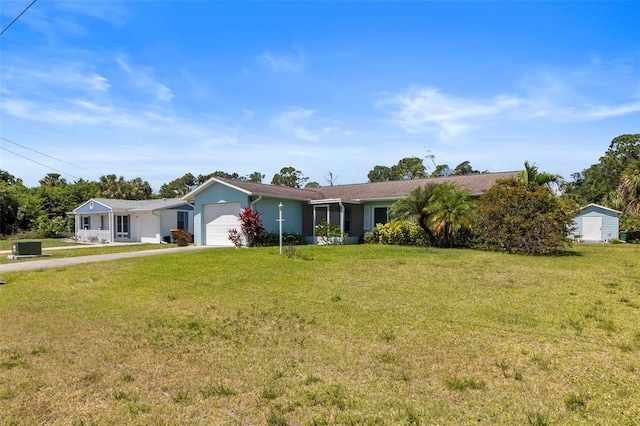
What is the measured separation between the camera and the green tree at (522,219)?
13977mm

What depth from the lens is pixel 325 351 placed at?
4.61 m

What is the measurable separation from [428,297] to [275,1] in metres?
8.68

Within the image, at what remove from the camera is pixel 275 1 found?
9.86 meters

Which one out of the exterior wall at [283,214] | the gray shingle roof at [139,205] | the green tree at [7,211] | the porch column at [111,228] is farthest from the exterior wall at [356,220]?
the green tree at [7,211]

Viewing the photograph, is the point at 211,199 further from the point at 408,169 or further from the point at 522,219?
the point at 408,169

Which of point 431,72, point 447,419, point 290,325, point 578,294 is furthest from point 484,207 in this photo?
point 447,419

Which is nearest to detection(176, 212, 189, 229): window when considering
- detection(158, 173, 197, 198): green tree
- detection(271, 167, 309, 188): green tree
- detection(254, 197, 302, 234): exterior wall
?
detection(254, 197, 302, 234): exterior wall

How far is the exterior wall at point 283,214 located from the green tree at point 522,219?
31.9ft

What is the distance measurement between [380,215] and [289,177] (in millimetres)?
42054

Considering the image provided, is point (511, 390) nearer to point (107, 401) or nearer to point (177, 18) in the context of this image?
point (107, 401)

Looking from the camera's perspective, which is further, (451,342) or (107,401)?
(451,342)

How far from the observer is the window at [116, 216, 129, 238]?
27936mm

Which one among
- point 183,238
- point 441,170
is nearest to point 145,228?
point 183,238

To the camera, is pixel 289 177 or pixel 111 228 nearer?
pixel 111 228
